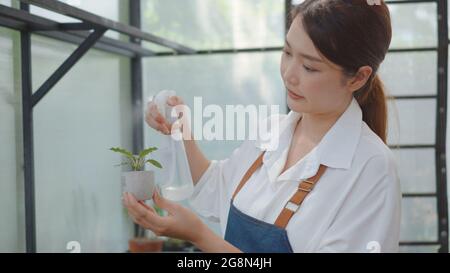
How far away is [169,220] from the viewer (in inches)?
33.4

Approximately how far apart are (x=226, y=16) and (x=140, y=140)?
0.78 metres

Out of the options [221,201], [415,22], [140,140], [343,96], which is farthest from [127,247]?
[415,22]

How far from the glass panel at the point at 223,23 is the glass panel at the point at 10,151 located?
84 cm

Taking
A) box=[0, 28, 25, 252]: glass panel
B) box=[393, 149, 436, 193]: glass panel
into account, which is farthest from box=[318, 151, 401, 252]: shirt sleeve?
box=[393, 149, 436, 193]: glass panel

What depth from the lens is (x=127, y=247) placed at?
1.89 metres

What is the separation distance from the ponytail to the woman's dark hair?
0.07 metres

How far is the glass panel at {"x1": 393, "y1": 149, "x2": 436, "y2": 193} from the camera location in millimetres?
2365

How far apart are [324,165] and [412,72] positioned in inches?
64.4

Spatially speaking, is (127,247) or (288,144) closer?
(288,144)

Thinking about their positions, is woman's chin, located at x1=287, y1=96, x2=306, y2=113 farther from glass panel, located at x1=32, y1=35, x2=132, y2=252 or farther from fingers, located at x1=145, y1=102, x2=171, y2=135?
glass panel, located at x1=32, y1=35, x2=132, y2=252

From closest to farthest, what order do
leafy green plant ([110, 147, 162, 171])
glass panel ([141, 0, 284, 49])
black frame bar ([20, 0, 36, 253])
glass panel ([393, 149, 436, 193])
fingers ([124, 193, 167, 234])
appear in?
→ 1. fingers ([124, 193, 167, 234])
2. leafy green plant ([110, 147, 162, 171])
3. black frame bar ([20, 0, 36, 253])
4. glass panel ([393, 149, 436, 193])
5. glass panel ([141, 0, 284, 49])

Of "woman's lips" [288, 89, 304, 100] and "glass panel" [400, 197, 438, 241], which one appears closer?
"woman's lips" [288, 89, 304, 100]

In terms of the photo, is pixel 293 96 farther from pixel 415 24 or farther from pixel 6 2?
pixel 415 24
